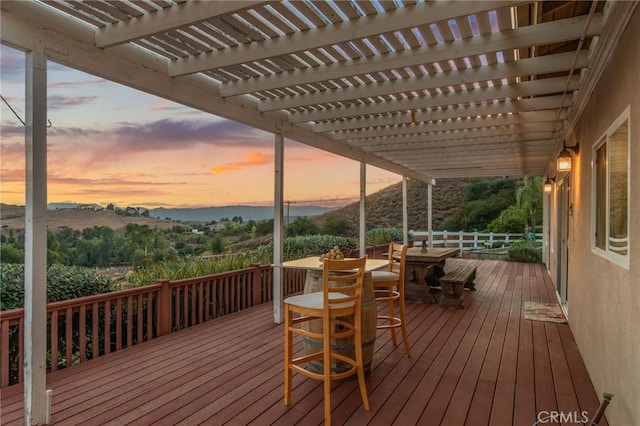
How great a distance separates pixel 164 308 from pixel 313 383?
86.6 inches

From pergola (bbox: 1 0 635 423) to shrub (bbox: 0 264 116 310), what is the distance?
53.1 inches

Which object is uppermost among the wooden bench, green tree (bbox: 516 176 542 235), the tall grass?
green tree (bbox: 516 176 542 235)

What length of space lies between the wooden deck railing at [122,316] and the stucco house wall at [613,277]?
4.13m

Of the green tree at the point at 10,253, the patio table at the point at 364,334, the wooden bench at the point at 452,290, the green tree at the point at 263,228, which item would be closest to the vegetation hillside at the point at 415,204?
the green tree at the point at 263,228

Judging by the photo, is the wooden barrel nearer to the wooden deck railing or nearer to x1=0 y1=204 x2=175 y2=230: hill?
the wooden deck railing

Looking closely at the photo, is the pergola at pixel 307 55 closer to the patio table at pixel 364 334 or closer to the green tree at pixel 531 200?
the patio table at pixel 364 334

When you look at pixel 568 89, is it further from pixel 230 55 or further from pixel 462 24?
pixel 230 55

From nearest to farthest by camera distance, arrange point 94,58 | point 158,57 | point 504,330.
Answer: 1. point 94,58
2. point 158,57
3. point 504,330

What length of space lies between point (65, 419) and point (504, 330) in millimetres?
4562

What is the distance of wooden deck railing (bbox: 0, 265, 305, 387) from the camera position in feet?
10.8

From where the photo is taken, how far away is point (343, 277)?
3184mm

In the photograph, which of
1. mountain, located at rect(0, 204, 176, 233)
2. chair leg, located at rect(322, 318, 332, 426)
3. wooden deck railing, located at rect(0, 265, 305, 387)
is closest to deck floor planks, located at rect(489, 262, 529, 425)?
chair leg, located at rect(322, 318, 332, 426)

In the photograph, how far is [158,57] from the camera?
337cm

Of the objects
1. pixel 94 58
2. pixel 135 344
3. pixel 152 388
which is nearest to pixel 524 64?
pixel 94 58
